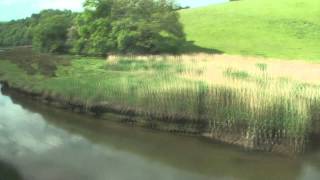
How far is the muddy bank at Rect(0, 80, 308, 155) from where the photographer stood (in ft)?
72.4

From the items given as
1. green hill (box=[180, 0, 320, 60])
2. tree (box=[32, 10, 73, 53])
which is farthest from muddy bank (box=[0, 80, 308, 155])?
tree (box=[32, 10, 73, 53])

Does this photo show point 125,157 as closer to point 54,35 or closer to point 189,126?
point 189,126

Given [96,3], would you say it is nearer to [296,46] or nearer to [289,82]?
[296,46]

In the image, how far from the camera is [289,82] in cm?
2702

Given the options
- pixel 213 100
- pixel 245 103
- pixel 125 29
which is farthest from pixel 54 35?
pixel 245 103

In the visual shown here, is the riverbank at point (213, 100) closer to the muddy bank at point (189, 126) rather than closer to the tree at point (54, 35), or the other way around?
the muddy bank at point (189, 126)

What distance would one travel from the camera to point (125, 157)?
73.0 ft

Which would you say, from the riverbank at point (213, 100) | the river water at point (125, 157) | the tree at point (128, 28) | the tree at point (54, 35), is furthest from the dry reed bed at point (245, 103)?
the tree at point (54, 35)

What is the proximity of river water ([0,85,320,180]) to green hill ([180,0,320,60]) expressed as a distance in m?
32.2

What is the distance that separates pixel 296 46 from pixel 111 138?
4058cm

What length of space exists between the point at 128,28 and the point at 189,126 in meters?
31.3

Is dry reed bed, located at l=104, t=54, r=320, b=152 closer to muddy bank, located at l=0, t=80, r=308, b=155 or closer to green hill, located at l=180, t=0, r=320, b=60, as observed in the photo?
muddy bank, located at l=0, t=80, r=308, b=155

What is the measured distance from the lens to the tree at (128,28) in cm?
5431

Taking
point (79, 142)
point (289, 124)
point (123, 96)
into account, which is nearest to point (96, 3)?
point (123, 96)
